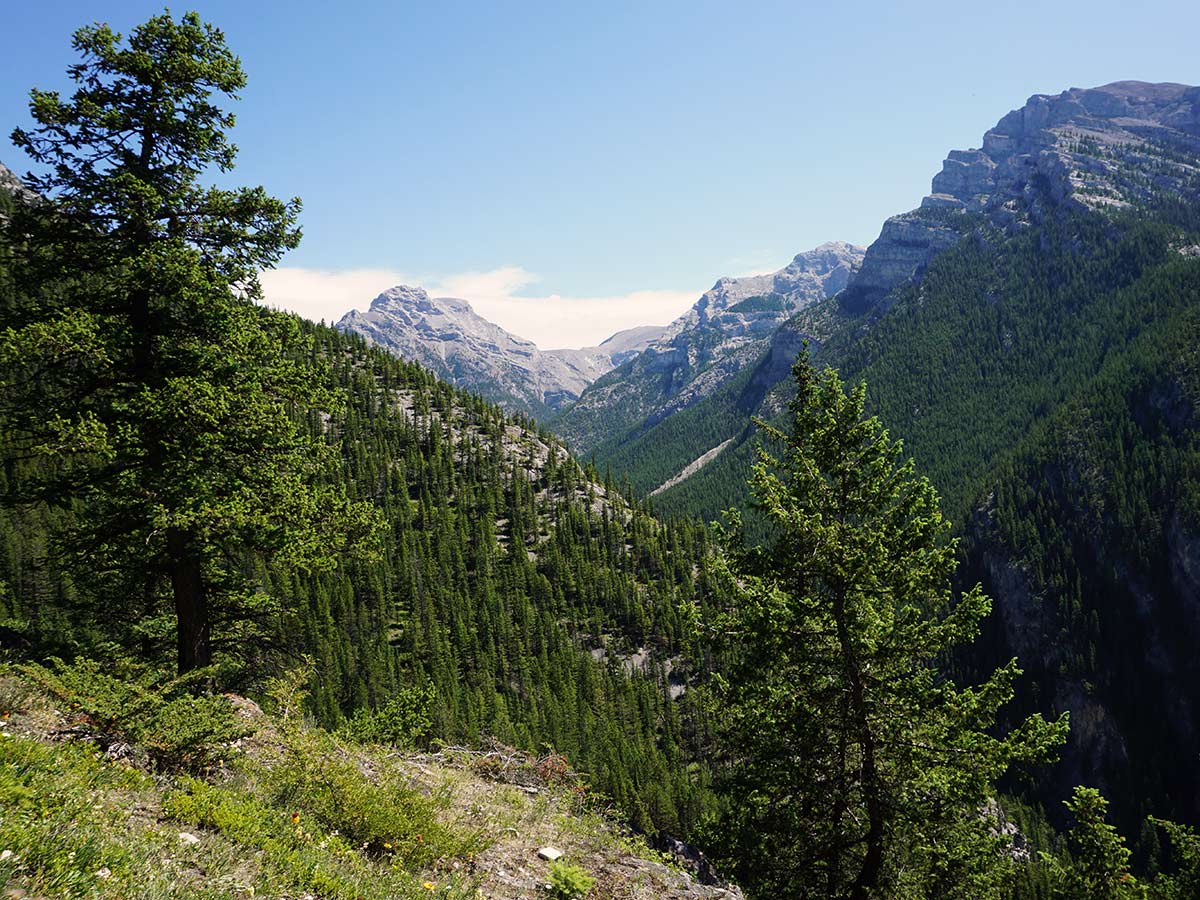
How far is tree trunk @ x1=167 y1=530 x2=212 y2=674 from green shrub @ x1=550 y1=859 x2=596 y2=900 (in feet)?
25.9

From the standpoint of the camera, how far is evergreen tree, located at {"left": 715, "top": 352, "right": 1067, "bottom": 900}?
11898mm

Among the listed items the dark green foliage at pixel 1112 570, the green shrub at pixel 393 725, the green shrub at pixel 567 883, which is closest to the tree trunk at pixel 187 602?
the green shrub at pixel 393 725

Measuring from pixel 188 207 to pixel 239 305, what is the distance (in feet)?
Answer: 6.55

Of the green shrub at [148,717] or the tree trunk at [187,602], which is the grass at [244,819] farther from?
the tree trunk at [187,602]

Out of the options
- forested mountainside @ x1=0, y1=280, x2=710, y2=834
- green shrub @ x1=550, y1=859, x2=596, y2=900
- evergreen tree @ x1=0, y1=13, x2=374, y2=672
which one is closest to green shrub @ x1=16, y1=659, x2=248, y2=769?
evergreen tree @ x1=0, y1=13, x2=374, y2=672

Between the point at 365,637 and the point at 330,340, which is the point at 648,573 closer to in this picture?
the point at 365,637

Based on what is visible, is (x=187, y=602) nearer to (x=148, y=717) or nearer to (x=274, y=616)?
(x=274, y=616)

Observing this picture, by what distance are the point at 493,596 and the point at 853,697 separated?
97.0 metres

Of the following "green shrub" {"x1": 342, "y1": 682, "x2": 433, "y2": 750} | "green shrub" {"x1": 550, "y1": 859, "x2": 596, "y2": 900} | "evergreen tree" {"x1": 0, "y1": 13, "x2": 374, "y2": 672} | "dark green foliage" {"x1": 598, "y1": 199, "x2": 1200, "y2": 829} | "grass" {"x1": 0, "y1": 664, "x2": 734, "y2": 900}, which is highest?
"evergreen tree" {"x1": 0, "y1": 13, "x2": 374, "y2": 672}

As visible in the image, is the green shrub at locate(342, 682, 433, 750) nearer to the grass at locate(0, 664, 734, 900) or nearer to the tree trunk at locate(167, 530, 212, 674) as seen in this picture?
the grass at locate(0, 664, 734, 900)

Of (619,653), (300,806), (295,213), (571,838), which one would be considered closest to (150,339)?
(295,213)

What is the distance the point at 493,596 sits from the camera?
341 ft

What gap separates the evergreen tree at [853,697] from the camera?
11898 mm

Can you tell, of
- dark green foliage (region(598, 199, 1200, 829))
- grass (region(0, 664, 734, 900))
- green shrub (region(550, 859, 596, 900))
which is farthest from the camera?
dark green foliage (region(598, 199, 1200, 829))
